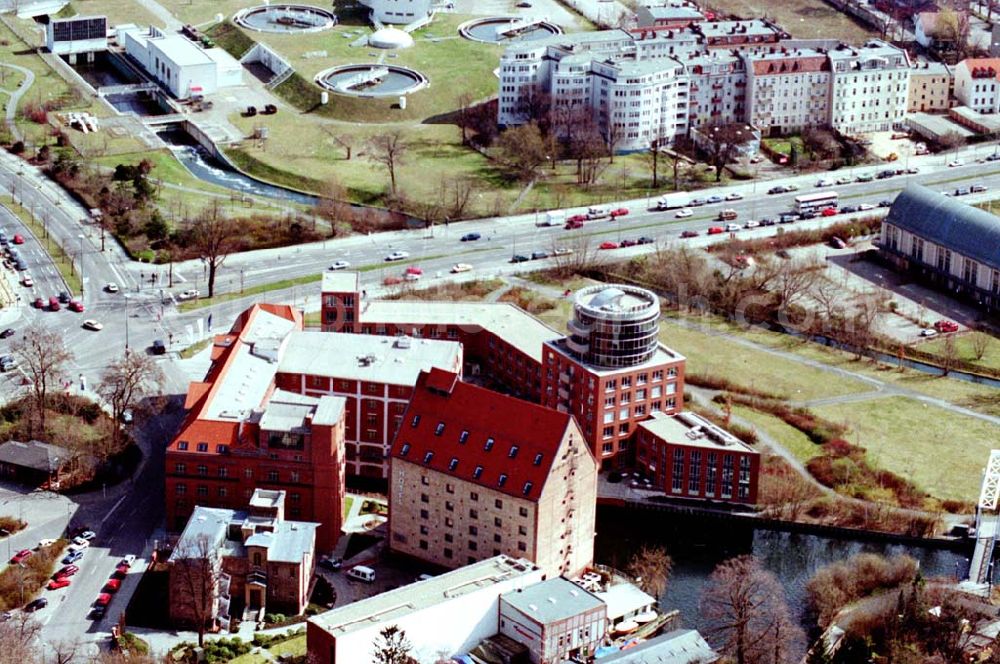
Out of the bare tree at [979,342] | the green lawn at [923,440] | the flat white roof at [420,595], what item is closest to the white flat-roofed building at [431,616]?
the flat white roof at [420,595]

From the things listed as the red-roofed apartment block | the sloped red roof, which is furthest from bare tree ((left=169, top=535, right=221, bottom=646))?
the sloped red roof

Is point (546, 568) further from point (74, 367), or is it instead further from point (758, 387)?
point (74, 367)

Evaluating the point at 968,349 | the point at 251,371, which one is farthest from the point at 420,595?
the point at 968,349

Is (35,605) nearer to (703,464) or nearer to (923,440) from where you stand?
(703,464)

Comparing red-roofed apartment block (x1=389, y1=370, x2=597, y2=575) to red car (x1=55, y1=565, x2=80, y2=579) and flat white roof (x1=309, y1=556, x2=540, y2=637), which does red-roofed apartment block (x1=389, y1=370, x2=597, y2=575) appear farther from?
red car (x1=55, y1=565, x2=80, y2=579)

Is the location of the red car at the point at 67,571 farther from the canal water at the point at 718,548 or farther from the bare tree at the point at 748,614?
the bare tree at the point at 748,614
